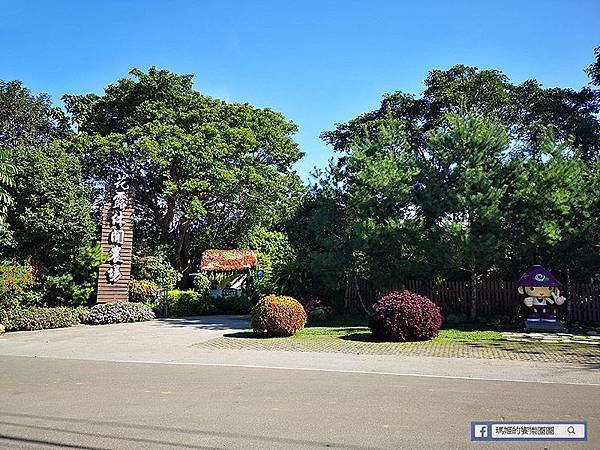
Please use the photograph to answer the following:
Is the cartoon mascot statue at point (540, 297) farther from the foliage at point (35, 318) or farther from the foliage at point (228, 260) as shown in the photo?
the foliage at point (35, 318)

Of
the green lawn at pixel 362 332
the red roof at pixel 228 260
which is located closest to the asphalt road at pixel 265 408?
the green lawn at pixel 362 332

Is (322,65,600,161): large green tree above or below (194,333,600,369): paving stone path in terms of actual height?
above

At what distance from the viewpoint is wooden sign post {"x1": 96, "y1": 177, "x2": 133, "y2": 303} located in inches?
884

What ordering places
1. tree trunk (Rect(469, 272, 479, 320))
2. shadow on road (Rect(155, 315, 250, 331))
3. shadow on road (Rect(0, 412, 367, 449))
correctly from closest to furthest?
shadow on road (Rect(0, 412, 367, 449))
shadow on road (Rect(155, 315, 250, 331))
tree trunk (Rect(469, 272, 479, 320))

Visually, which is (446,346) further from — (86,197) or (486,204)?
(86,197)

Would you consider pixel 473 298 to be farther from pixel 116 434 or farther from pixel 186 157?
pixel 116 434

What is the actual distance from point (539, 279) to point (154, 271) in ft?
58.5

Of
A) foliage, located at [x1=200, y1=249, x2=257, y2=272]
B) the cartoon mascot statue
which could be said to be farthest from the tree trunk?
foliage, located at [x1=200, y1=249, x2=257, y2=272]

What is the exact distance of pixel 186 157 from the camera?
27578 millimetres

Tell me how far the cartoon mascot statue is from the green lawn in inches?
56.1

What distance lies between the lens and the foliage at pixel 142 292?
2470 cm

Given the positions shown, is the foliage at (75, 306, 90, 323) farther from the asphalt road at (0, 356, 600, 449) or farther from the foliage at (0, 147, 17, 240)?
the asphalt road at (0, 356, 600, 449)

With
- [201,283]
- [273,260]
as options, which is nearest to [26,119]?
[201,283]

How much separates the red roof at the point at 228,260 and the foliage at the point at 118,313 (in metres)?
7.33
